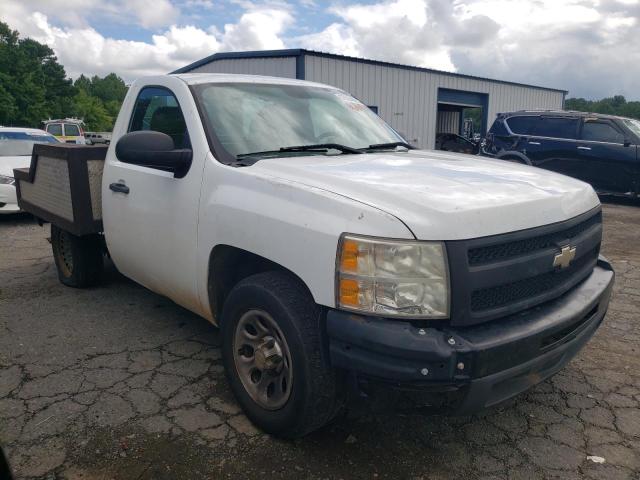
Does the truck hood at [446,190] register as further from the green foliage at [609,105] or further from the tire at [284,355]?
the green foliage at [609,105]

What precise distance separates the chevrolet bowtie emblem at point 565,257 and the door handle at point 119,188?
2.67 m

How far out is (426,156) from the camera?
3508 mm

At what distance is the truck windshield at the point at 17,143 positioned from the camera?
9.65m

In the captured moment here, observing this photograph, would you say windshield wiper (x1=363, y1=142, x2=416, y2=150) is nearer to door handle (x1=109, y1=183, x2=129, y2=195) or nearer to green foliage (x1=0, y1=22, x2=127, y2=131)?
door handle (x1=109, y1=183, x2=129, y2=195)

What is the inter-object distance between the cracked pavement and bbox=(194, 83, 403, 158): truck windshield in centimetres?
148

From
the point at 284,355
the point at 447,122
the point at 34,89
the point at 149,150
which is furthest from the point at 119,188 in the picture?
the point at 34,89

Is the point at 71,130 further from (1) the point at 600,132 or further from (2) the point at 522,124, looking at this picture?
(1) the point at 600,132

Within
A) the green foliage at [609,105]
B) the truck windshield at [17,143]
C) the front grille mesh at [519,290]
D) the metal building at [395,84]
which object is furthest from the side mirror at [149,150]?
the green foliage at [609,105]

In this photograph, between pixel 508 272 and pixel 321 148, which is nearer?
pixel 508 272

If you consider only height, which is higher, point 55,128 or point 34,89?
point 34,89

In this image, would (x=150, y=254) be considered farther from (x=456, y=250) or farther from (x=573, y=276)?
(x=573, y=276)

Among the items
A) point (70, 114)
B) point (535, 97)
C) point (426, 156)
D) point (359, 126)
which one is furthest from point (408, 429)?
point (70, 114)

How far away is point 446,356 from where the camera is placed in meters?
2.01

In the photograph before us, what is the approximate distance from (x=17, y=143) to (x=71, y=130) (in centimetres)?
1926
